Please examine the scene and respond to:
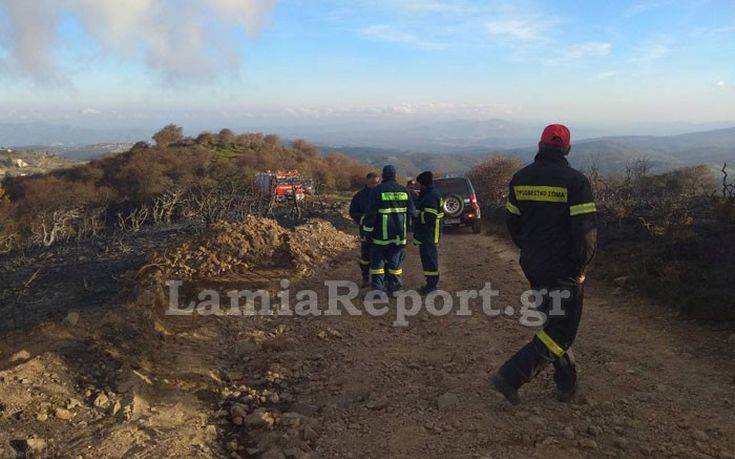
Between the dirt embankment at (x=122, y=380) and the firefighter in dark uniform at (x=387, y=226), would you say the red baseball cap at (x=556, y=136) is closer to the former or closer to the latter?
the firefighter in dark uniform at (x=387, y=226)

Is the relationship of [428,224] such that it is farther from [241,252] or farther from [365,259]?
[241,252]

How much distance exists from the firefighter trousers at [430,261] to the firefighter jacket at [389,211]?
0.41 m

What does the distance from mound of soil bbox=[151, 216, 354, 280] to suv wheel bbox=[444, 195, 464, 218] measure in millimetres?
4256

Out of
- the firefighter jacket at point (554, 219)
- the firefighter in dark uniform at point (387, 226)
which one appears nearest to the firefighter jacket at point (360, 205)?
the firefighter in dark uniform at point (387, 226)

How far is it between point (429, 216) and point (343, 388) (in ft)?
11.3

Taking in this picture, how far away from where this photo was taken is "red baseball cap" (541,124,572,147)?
12.7 ft

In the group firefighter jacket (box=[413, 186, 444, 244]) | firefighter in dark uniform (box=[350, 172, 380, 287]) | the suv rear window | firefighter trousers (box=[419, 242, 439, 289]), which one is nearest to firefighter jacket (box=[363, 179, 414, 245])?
firefighter jacket (box=[413, 186, 444, 244])

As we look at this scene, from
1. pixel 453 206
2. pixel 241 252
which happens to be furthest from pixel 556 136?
pixel 453 206

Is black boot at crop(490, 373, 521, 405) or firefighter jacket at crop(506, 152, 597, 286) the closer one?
firefighter jacket at crop(506, 152, 597, 286)

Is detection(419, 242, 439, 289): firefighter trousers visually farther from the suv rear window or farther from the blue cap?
the suv rear window

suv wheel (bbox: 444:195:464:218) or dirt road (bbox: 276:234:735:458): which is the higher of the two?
suv wheel (bbox: 444:195:464:218)

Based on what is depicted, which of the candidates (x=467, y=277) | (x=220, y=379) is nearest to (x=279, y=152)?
(x=467, y=277)

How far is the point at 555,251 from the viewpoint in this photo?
3838 mm

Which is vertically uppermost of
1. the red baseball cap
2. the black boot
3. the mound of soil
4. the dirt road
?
the red baseball cap
